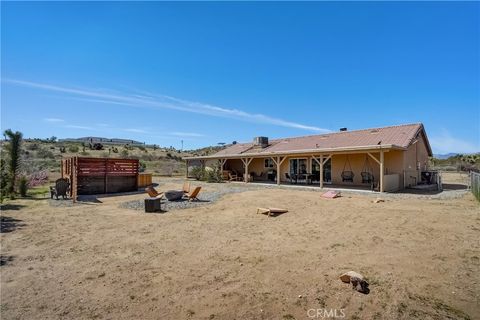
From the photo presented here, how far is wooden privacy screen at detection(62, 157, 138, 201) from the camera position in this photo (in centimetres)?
1481

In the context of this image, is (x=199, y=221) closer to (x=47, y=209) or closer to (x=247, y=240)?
(x=247, y=240)

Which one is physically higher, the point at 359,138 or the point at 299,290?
the point at 359,138

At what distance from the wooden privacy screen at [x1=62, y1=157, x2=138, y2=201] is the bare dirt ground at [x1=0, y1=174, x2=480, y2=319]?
5893 millimetres

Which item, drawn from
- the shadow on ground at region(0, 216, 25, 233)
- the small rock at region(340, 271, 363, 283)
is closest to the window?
the shadow on ground at region(0, 216, 25, 233)

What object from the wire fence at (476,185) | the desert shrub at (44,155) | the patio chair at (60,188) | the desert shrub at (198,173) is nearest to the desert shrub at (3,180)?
the patio chair at (60,188)

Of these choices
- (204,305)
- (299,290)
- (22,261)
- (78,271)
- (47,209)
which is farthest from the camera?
(47,209)

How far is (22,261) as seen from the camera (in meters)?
5.43

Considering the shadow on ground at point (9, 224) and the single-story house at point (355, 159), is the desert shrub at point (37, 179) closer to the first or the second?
the shadow on ground at point (9, 224)

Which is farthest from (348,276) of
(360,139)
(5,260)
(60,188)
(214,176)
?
(214,176)

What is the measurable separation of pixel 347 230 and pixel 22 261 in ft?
22.5

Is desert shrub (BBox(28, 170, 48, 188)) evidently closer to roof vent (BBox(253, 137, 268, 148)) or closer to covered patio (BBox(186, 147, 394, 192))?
covered patio (BBox(186, 147, 394, 192))

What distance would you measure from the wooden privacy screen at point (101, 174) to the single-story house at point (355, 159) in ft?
27.7

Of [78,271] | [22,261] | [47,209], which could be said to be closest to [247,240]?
[78,271]

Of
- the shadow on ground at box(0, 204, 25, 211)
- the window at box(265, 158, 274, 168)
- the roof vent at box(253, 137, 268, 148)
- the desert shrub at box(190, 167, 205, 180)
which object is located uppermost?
the roof vent at box(253, 137, 268, 148)
